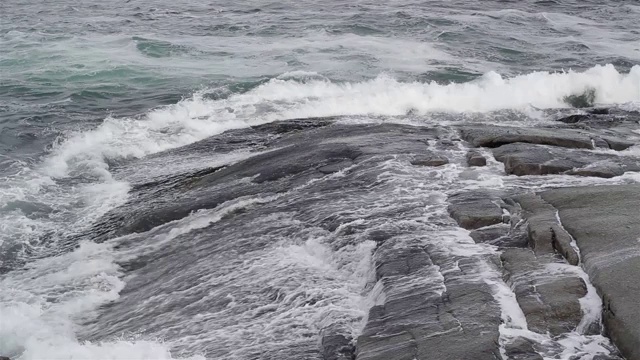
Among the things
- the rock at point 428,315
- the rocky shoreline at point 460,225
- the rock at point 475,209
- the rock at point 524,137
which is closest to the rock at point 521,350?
the rocky shoreline at point 460,225

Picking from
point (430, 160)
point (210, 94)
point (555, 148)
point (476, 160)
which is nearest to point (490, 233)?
point (476, 160)

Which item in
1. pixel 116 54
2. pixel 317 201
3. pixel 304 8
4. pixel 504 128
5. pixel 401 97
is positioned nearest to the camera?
pixel 317 201

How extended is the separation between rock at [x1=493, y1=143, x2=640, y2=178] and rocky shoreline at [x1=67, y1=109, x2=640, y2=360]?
0.09 ft

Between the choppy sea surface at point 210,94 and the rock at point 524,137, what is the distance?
2013 mm

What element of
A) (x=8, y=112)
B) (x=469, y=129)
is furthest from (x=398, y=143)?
(x=8, y=112)

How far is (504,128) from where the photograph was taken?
575 inches

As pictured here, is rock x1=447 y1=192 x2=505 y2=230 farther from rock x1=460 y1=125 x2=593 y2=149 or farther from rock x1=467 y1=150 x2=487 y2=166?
rock x1=460 y1=125 x2=593 y2=149

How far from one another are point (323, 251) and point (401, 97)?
10260mm

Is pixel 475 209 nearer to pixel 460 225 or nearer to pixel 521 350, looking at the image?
pixel 460 225

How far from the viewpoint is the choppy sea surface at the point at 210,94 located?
10117 mm

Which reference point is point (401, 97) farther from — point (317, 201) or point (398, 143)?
point (317, 201)

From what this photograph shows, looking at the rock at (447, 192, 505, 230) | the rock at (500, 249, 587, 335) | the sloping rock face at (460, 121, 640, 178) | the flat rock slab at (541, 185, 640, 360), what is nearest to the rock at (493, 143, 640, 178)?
the sloping rock face at (460, 121, 640, 178)

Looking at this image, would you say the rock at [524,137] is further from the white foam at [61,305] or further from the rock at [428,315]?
the white foam at [61,305]

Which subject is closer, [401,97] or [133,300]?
[133,300]
